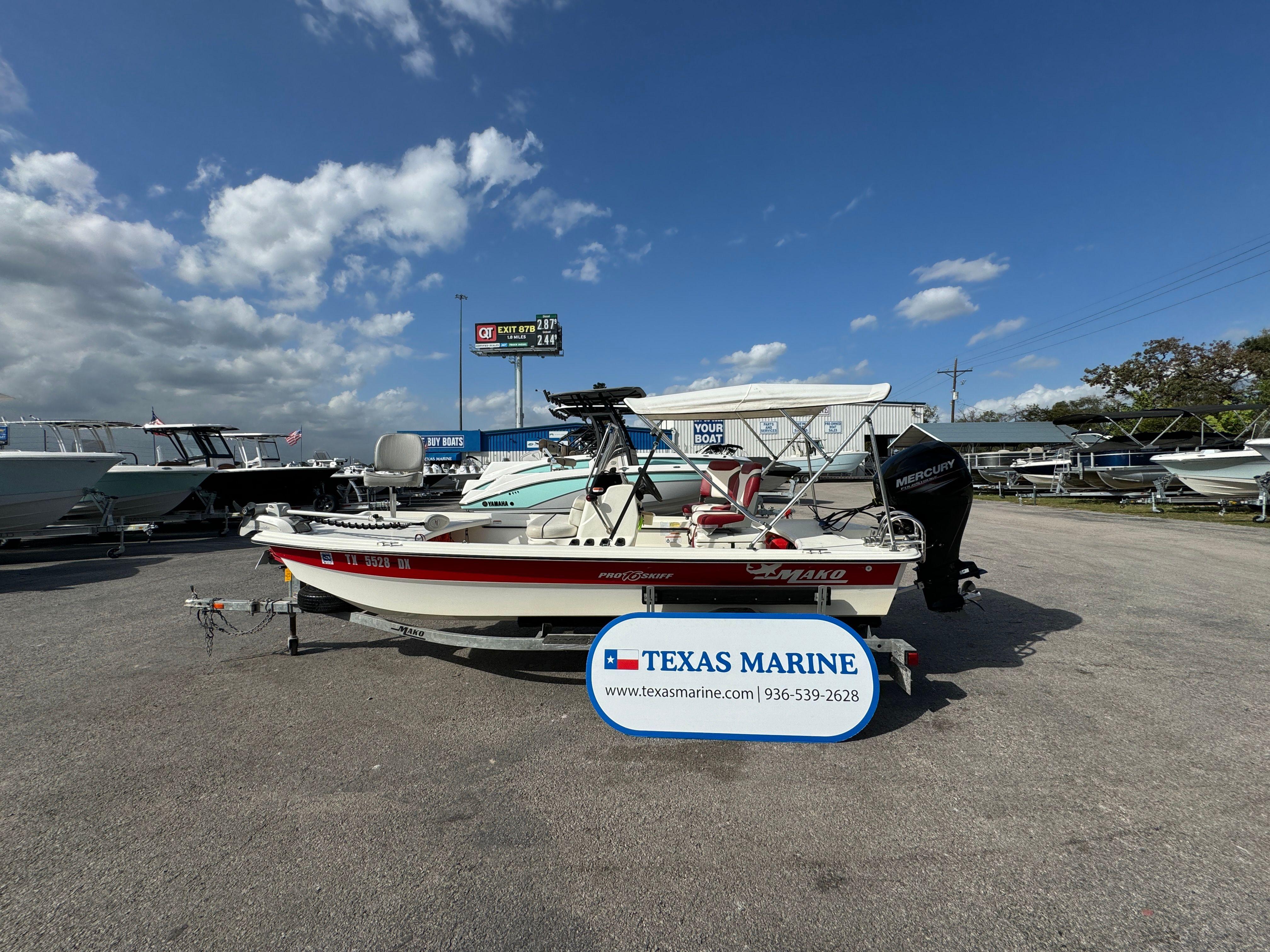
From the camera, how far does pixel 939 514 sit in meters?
3.87

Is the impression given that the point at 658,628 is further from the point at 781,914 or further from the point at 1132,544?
the point at 1132,544

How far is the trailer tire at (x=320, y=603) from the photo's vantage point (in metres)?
4.05

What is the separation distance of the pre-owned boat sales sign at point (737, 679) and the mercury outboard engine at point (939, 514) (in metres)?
Result: 1.23

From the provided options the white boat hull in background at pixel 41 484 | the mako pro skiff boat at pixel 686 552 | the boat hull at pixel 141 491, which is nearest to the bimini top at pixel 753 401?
the mako pro skiff boat at pixel 686 552

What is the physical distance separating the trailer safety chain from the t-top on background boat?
272 centimetres

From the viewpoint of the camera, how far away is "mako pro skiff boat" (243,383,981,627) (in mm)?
3283

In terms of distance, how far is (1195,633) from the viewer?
4.55m

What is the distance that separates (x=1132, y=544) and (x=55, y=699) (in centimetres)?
1339

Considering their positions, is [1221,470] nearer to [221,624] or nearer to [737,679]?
[737,679]

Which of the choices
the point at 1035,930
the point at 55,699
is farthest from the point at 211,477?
the point at 1035,930

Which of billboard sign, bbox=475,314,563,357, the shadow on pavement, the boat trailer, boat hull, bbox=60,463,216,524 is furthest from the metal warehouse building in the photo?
the boat trailer

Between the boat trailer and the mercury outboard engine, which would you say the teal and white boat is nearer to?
the boat trailer

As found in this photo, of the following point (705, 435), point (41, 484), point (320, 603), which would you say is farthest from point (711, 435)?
point (320, 603)

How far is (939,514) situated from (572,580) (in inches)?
105
